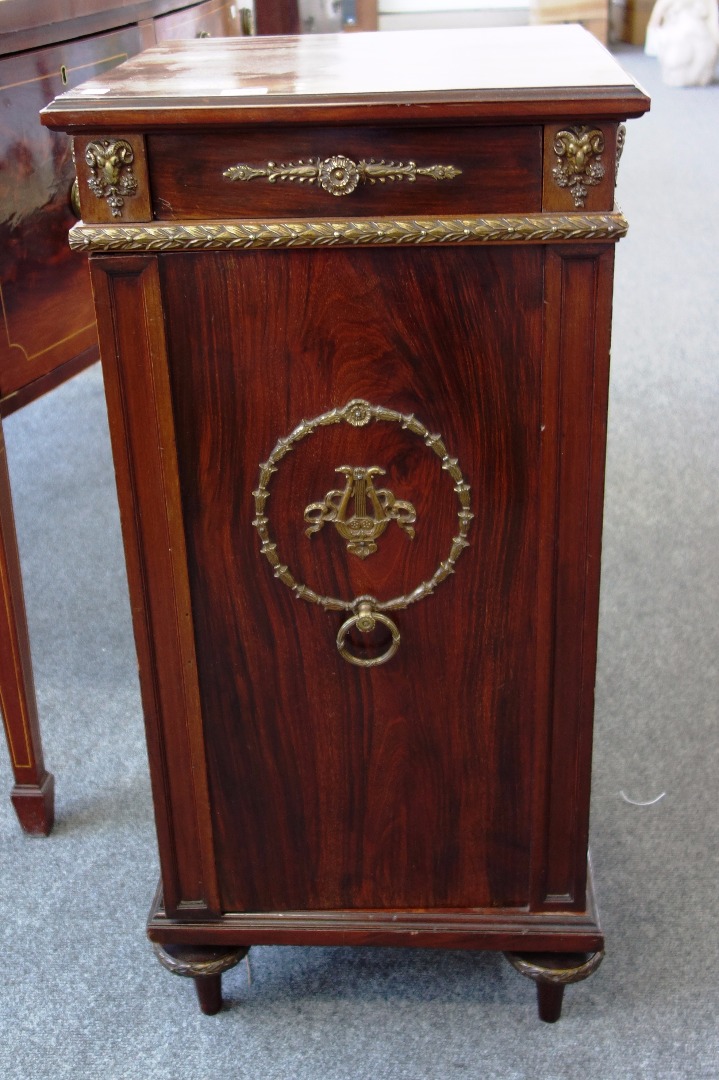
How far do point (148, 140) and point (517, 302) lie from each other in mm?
298

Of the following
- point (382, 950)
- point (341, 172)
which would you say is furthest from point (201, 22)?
point (382, 950)

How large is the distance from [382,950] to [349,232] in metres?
0.80

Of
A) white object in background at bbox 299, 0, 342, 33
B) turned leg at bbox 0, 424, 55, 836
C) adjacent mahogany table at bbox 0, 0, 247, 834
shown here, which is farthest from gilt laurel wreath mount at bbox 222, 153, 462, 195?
white object in background at bbox 299, 0, 342, 33

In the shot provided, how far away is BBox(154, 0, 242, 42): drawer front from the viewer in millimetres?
1746

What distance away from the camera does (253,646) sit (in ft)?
3.60

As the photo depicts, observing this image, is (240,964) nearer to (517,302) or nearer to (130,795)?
(130,795)

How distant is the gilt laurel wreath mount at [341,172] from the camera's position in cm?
91

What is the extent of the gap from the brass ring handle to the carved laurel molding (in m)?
0.31

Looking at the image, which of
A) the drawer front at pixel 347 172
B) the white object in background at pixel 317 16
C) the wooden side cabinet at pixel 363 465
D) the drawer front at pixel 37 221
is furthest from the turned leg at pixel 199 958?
the white object in background at pixel 317 16

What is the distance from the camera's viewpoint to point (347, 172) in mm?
908

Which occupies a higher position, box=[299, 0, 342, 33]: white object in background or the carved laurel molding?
the carved laurel molding

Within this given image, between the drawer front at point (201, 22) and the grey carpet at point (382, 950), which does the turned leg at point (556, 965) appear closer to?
the grey carpet at point (382, 950)

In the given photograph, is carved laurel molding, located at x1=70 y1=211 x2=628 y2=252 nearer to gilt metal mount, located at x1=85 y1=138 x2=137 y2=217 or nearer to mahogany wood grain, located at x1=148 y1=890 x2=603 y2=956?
gilt metal mount, located at x1=85 y1=138 x2=137 y2=217

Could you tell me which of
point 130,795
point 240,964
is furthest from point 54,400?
point 240,964
